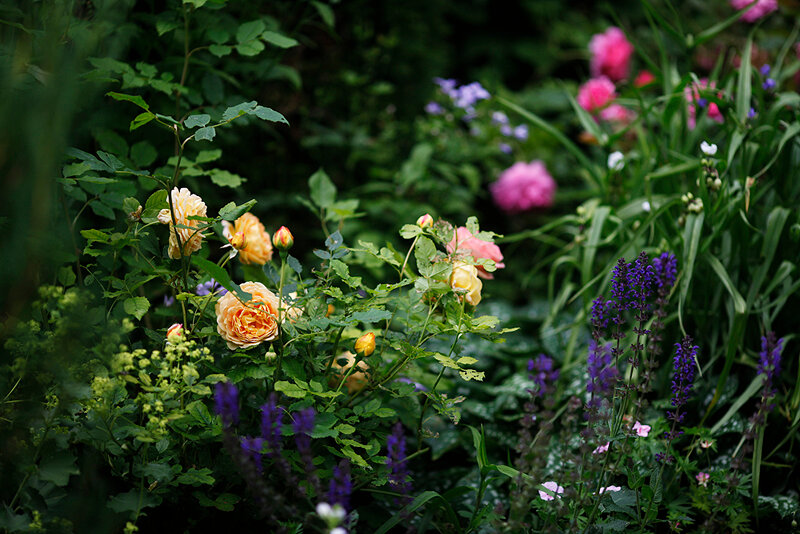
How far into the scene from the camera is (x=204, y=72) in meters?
1.71

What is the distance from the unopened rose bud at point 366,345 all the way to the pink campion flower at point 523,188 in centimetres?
212

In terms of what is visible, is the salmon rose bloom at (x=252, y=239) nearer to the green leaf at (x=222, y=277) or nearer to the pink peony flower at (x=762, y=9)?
the green leaf at (x=222, y=277)

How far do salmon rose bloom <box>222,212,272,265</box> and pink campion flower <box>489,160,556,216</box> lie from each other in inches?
79.1

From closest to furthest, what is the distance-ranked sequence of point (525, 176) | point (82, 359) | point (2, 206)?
point (2, 206) < point (82, 359) < point (525, 176)

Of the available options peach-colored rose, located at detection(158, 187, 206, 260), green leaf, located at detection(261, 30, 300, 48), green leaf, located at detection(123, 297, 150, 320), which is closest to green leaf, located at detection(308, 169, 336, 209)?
green leaf, located at detection(261, 30, 300, 48)

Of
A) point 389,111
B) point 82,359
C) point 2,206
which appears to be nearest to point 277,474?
point 82,359

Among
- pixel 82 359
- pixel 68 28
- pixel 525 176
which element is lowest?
pixel 525 176

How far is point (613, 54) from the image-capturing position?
3553mm

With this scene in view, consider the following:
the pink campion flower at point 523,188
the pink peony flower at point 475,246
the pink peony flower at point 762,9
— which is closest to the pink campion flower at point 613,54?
the pink peony flower at point 762,9

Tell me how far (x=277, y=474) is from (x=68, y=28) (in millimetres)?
961

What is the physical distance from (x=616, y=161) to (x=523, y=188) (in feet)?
4.28

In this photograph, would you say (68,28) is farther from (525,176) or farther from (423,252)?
(525,176)

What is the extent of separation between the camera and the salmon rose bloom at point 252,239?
1254 millimetres

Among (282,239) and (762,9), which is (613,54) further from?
(282,239)
